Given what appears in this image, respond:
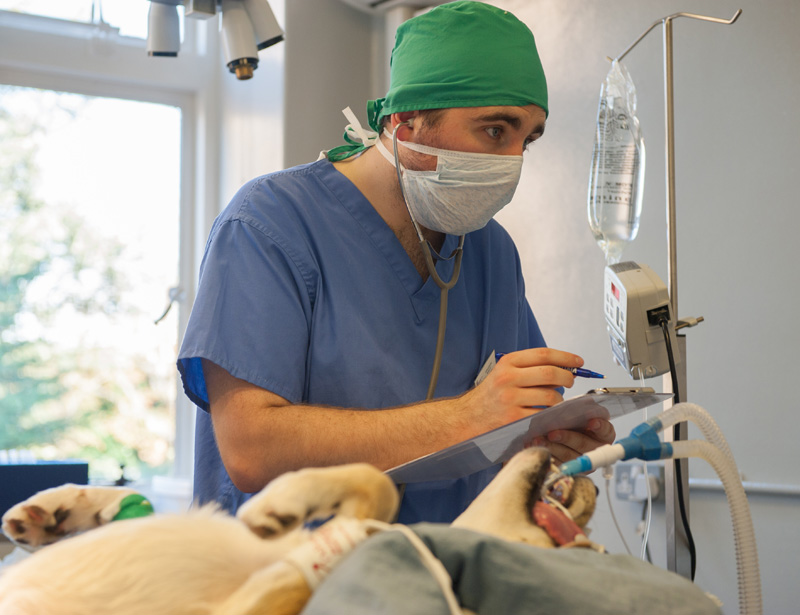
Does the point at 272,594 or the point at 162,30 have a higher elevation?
the point at 162,30

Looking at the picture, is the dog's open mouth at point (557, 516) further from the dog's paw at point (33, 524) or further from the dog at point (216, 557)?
the dog's paw at point (33, 524)

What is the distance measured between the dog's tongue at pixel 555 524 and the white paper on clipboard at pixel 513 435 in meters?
0.20

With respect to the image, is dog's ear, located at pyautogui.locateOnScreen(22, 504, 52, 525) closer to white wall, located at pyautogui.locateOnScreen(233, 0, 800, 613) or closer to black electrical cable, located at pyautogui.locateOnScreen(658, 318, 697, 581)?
black electrical cable, located at pyautogui.locateOnScreen(658, 318, 697, 581)

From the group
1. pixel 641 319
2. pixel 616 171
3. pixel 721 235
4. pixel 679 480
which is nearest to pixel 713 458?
pixel 641 319

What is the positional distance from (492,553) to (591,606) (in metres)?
0.06

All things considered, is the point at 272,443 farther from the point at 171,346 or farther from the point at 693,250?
the point at 171,346

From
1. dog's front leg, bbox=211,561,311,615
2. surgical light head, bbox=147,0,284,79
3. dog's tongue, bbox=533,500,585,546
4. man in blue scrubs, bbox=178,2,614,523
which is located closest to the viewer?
dog's front leg, bbox=211,561,311,615

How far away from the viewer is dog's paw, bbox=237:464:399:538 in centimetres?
46

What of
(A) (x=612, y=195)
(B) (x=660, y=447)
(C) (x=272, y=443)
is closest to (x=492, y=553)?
(B) (x=660, y=447)

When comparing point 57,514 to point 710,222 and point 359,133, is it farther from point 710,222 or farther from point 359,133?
point 710,222

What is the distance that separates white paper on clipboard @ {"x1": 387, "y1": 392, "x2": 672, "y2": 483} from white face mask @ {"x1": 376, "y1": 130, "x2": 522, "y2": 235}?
43 centimetres

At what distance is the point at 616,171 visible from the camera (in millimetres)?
1654

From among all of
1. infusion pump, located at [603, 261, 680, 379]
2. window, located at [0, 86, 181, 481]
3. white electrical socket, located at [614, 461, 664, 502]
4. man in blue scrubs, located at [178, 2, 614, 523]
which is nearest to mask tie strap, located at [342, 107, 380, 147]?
man in blue scrubs, located at [178, 2, 614, 523]

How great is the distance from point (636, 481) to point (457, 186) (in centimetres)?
125
